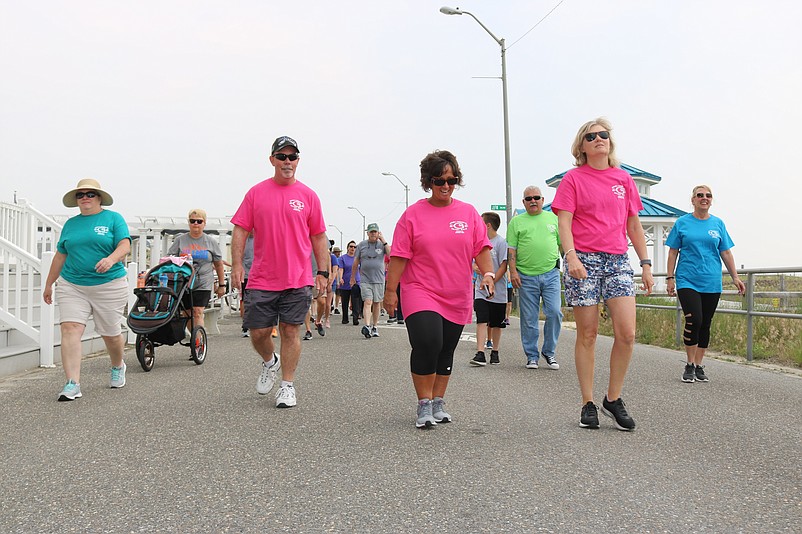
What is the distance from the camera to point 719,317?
11602mm

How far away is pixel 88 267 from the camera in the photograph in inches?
263

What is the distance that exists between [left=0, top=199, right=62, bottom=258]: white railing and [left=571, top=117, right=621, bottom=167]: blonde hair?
8526 mm

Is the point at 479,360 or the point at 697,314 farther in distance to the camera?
the point at 479,360

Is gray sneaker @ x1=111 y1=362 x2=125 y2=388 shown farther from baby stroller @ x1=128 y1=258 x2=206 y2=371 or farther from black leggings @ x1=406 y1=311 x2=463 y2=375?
black leggings @ x1=406 y1=311 x2=463 y2=375

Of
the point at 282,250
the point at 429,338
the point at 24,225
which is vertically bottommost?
the point at 429,338

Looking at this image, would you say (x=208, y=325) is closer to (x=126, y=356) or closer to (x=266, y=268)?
(x=126, y=356)

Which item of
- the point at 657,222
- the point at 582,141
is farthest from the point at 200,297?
the point at 657,222

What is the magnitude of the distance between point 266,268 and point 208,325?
8.64 m

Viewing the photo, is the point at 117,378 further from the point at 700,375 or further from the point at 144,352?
the point at 700,375

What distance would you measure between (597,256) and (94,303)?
4241 mm

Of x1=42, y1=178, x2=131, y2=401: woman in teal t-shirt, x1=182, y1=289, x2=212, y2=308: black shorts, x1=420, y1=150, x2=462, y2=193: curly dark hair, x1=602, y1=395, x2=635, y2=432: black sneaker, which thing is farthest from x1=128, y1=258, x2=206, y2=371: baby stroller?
x1=602, y1=395, x2=635, y2=432: black sneaker

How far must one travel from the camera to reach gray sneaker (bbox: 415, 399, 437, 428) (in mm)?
5113

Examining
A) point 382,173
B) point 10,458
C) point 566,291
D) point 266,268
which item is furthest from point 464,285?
point 382,173


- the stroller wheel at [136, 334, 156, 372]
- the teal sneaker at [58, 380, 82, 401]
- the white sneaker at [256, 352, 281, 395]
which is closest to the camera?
the teal sneaker at [58, 380, 82, 401]
